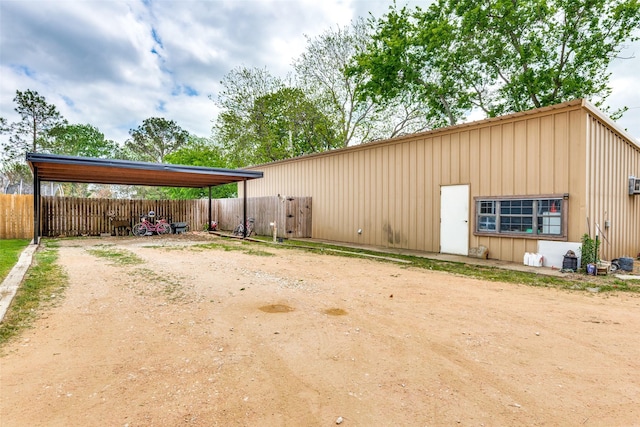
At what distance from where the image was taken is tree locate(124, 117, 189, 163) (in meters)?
32.5

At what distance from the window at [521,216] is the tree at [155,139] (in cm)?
3160

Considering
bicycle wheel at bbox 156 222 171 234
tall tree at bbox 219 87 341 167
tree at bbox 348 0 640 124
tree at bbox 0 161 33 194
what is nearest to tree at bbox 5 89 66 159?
tree at bbox 0 161 33 194

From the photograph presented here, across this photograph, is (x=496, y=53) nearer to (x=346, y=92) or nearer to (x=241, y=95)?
(x=346, y=92)

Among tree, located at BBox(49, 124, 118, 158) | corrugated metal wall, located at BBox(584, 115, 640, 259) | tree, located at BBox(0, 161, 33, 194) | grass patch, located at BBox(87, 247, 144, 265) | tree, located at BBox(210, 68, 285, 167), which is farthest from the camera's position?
tree, located at BBox(49, 124, 118, 158)

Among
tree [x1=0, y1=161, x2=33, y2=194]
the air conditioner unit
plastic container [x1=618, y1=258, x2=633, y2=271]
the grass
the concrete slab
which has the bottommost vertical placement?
the grass

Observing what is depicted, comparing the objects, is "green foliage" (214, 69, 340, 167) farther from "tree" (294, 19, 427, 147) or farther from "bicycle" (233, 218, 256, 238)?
"bicycle" (233, 218, 256, 238)

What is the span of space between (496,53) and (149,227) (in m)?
19.2

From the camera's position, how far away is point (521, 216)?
24.8ft

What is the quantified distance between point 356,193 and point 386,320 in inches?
327

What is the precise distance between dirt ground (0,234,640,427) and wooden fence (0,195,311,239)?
8440 mm

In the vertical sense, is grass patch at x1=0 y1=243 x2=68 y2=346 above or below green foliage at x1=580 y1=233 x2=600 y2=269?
below

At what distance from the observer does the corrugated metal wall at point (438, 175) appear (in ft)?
22.5

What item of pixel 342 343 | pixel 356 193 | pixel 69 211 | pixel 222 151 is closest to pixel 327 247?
pixel 356 193

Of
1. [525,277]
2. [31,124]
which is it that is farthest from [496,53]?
[31,124]
